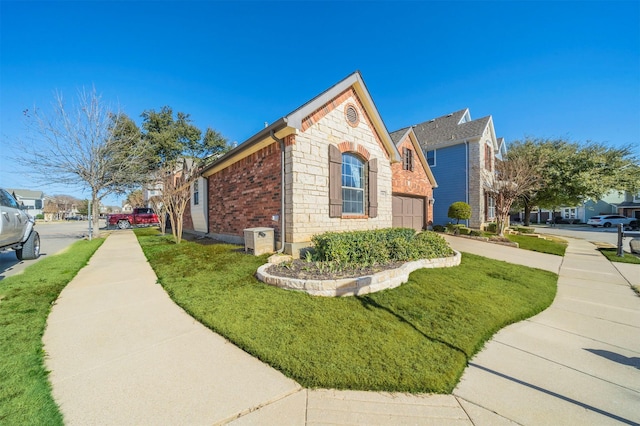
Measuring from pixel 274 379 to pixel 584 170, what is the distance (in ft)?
81.1

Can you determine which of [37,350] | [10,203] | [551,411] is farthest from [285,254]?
[10,203]

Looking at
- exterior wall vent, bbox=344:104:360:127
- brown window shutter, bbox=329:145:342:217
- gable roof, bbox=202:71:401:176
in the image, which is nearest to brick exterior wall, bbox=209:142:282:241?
gable roof, bbox=202:71:401:176

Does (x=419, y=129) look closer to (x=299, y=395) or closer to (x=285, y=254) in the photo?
(x=285, y=254)

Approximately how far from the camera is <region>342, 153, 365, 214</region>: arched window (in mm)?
8188

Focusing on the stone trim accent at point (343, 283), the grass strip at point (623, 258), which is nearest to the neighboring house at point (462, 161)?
the grass strip at point (623, 258)

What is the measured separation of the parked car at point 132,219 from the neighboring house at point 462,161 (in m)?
24.3

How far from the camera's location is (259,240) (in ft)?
22.6

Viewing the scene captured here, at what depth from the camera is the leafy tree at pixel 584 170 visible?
56.3ft

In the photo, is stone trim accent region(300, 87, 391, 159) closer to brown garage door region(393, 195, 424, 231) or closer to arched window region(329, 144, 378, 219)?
arched window region(329, 144, 378, 219)

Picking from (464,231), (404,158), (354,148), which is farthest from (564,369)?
(464,231)

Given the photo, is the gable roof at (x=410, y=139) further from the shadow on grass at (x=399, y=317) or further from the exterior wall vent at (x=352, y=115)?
the shadow on grass at (x=399, y=317)

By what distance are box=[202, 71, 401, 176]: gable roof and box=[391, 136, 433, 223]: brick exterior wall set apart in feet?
7.21

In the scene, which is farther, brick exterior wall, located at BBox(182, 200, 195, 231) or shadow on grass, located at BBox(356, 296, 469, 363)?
brick exterior wall, located at BBox(182, 200, 195, 231)

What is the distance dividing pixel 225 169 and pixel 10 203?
592 centimetres
